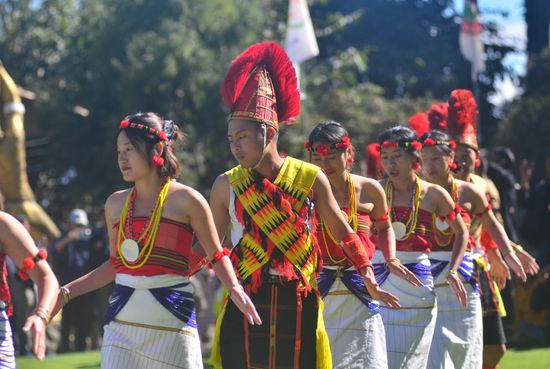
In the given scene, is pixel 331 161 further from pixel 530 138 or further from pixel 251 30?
pixel 251 30

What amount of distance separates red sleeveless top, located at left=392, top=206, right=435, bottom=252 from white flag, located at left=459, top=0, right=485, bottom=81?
43.3 ft

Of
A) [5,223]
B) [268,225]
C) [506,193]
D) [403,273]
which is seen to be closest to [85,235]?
[506,193]

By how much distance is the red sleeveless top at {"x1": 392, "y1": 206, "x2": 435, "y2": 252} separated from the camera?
8125 millimetres

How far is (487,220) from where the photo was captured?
28.9 feet

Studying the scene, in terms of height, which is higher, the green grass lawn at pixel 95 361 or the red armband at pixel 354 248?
the red armband at pixel 354 248

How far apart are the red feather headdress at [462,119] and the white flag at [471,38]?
37.4 ft

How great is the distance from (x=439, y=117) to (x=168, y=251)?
465 centimetres

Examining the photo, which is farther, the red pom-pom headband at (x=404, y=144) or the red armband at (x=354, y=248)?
the red pom-pom headband at (x=404, y=144)

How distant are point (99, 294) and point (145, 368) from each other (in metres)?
11.9

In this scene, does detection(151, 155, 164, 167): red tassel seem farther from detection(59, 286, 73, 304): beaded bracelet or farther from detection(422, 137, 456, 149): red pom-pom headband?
detection(422, 137, 456, 149): red pom-pom headband

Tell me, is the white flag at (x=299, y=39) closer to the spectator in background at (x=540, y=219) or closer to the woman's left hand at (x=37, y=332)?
the spectator in background at (x=540, y=219)

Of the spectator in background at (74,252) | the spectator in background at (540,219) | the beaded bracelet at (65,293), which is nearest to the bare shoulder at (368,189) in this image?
the beaded bracelet at (65,293)

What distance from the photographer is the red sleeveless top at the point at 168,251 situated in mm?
5777

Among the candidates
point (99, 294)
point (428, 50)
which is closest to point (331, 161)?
point (99, 294)
